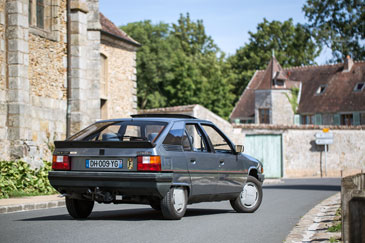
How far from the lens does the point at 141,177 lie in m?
8.96

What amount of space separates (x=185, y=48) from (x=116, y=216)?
6612cm

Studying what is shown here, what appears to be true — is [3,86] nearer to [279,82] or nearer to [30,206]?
[30,206]

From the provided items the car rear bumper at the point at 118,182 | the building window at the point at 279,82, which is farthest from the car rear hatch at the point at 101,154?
the building window at the point at 279,82

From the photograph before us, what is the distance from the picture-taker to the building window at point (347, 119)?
5888cm

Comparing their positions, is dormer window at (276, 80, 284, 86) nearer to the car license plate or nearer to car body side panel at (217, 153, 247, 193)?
car body side panel at (217, 153, 247, 193)

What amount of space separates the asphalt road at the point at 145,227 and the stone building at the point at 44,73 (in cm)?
781

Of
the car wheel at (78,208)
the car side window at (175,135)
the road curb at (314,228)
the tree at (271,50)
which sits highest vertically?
the tree at (271,50)

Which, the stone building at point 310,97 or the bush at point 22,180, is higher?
the stone building at point 310,97

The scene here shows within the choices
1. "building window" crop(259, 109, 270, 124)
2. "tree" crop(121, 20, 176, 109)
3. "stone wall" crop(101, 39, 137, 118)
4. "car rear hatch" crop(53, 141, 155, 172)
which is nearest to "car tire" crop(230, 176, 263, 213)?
"car rear hatch" crop(53, 141, 155, 172)

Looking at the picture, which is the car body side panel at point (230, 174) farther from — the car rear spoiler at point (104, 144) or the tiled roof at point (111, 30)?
the tiled roof at point (111, 30)

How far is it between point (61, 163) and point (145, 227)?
1706 millimetres

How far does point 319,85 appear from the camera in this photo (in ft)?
205

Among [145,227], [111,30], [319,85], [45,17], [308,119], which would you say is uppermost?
[319,85]

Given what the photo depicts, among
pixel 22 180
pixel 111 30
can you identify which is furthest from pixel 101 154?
pixel 111 30
